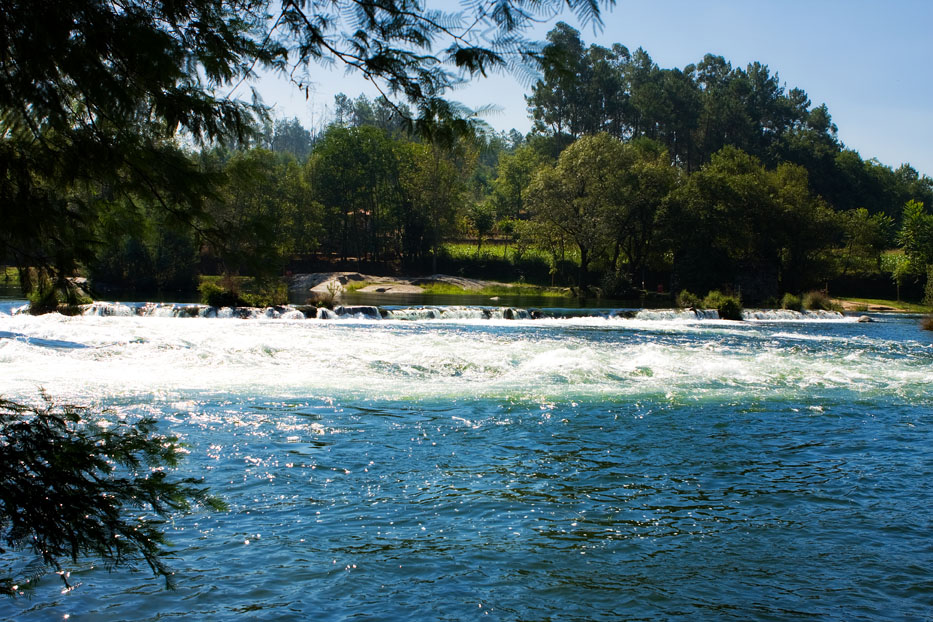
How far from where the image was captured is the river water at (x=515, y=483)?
18.2 feet

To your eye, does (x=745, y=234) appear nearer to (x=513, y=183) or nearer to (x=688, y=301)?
(x=688, y=301)

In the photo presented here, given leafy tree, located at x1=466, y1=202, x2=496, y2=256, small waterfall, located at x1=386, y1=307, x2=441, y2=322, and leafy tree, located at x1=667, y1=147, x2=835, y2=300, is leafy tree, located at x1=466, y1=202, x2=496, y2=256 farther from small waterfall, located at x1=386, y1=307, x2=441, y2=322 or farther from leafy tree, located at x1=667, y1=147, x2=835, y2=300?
small waterfall, located at x1=386, y1=307, x2=441, y2=322

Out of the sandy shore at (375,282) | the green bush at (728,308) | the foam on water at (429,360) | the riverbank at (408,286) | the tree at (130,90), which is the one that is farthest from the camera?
the sandy shore at (375,282)

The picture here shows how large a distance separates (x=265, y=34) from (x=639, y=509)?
18.3 feet

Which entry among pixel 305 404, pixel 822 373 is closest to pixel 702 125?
pixel 822 373

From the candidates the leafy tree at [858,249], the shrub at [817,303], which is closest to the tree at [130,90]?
the shrub at [817,303]

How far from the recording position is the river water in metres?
5.54

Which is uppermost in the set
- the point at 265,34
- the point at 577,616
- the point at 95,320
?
the point at 265,34

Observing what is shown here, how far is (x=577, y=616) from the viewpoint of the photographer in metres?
5.29

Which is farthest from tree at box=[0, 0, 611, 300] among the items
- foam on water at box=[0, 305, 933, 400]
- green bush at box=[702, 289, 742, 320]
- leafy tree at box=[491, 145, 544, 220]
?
leafy tree at box=[491, 145, 544, 220]

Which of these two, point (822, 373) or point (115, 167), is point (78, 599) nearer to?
point (115, 167)

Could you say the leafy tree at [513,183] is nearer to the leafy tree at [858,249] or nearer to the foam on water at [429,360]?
the leafy tree at [858,249]

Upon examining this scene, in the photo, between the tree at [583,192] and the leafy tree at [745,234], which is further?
the tree at [583,192]

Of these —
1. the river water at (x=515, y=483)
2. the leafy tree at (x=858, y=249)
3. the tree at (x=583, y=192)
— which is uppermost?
the tree at (x=583, y=192)
